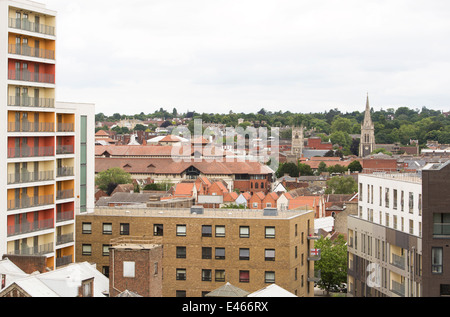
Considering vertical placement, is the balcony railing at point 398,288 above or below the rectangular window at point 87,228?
below

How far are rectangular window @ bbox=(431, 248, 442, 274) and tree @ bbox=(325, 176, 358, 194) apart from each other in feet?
330

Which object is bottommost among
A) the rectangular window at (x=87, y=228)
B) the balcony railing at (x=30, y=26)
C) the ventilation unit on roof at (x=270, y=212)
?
the rectangular window at (x=87, y=228)

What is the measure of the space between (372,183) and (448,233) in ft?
37.7

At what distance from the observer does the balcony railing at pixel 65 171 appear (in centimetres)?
4191

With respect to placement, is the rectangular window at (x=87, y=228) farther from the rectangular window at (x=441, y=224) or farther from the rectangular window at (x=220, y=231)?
the rectangular window at (x=441, y=224)

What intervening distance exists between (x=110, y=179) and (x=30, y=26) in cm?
10387

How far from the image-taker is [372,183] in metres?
50.7

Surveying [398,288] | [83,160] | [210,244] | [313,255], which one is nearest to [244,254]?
[210,244]

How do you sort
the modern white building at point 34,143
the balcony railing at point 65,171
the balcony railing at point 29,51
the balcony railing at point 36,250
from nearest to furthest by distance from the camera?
the modern white building at point 34,143 < the balcony railing at point 29,51 < the balcony railing at point 36,250 < the balcony railing at point 65,171

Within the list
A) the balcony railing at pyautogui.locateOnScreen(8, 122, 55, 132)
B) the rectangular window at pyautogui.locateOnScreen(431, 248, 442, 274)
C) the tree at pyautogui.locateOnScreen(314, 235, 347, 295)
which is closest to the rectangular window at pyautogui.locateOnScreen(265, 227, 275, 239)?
the rectangular window at pyautogui.locateOnScreen(431, 248, 442, 274)

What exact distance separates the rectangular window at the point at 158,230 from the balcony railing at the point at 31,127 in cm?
911

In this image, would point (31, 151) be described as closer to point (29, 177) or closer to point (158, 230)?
point (29, 177)

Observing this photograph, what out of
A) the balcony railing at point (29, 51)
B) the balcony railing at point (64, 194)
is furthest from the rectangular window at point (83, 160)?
the balcony railing at point (29, 51)
